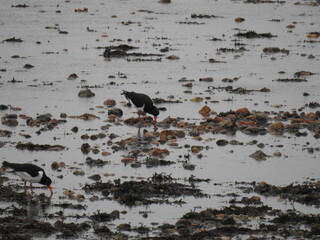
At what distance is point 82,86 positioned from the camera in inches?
998

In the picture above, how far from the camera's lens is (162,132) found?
19.1m

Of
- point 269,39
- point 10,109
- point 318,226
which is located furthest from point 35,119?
point 269,39

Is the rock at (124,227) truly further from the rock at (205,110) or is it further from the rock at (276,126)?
the rock at (205,110)

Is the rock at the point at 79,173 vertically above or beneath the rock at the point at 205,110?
beneath

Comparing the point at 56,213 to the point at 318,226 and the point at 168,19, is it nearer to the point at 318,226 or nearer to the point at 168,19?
the point at 318,226

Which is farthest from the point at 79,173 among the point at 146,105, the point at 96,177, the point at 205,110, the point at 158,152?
the point at 205,110

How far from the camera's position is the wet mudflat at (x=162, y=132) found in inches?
523

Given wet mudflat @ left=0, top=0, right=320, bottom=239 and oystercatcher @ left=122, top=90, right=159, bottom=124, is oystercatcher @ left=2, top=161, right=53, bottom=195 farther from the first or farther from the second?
oystercatcher @ left=122, top=90, right=159, bottom=124

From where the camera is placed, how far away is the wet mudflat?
523 inches

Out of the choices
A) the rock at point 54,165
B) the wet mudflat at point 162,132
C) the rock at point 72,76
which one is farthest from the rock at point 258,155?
the rock at point 72,76

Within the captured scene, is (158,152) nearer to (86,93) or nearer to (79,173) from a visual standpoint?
(79,173)

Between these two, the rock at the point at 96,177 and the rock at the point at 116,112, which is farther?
the rock at the point at 116,112

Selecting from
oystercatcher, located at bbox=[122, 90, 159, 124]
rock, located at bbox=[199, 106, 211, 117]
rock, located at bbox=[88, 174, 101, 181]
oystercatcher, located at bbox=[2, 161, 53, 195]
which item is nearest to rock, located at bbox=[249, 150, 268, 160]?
oystercatcher, located at bbox=[122, 90, 159, 124]

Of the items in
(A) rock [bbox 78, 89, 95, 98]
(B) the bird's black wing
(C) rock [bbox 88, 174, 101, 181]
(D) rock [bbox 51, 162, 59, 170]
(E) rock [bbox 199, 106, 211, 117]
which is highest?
(A) rock [bbox 78, 89, 95, 98]
